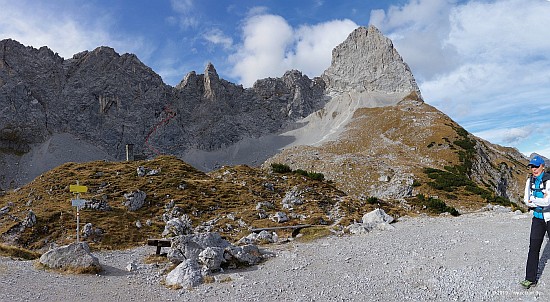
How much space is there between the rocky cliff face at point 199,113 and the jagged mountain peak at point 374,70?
54 cm

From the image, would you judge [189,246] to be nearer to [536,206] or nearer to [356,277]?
[356,277]

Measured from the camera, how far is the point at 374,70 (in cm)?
18875

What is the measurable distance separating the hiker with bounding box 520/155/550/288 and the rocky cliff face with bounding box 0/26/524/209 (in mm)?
81065

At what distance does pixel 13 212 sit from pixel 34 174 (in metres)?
105

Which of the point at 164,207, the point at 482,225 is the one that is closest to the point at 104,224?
the point at 164,207

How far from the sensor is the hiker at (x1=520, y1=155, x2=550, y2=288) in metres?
9.34

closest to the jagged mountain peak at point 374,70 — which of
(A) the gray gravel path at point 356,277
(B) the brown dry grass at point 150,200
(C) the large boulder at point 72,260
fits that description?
(B) the brown dry grass at point 150,200

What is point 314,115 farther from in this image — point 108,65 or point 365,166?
point 365,166

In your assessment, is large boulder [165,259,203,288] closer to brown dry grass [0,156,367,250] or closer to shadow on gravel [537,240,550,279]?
brown dry grass [0,156,367,250]

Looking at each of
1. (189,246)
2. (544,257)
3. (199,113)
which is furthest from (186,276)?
(199,113)

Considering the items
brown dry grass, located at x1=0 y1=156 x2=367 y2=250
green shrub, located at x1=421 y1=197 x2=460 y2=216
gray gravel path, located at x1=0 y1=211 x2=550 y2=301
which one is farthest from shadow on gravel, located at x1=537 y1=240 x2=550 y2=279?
green shrub, located at x1=421 y1=197 x2=460 y2=216

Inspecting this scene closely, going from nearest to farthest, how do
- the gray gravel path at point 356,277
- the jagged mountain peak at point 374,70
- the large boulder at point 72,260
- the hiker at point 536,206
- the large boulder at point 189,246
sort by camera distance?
the hiker at point 536,206, the gray gravel path at point 356,277, the large boulder at point 72,260, the large boulder at point 189,246, the jagged mountain peak at point 374,70

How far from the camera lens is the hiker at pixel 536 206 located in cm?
934

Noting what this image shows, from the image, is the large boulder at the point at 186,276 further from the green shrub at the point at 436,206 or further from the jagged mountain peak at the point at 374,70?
the jagged mountain peak at the point at 374,70
